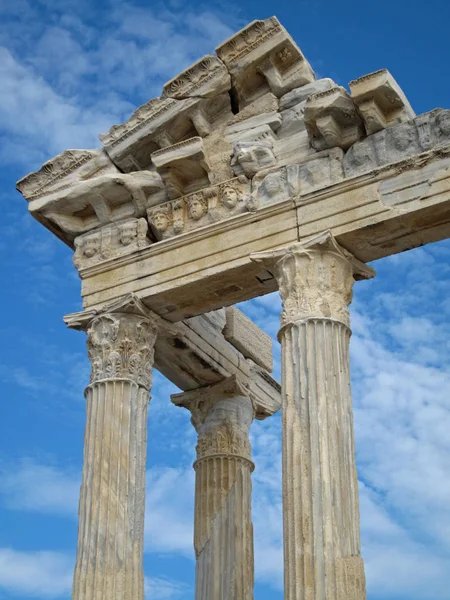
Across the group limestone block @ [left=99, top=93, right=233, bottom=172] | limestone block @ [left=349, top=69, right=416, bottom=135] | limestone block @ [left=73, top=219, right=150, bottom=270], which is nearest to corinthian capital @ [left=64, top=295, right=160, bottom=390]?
limestone block @ [left=73, top=219, right=150, bottom=270]

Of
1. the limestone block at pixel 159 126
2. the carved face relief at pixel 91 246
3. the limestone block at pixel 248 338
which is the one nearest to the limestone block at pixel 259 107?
the limestone block at pixel 159 126

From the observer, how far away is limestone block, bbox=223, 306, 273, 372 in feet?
77.6

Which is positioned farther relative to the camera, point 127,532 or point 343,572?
point 127,532

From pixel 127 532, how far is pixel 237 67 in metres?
8.09

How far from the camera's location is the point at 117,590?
18219 millimetres

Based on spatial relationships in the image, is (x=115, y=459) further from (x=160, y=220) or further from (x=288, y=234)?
(x=288, y=234)

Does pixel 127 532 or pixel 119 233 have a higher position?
pixel 119 233

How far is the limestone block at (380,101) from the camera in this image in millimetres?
18234

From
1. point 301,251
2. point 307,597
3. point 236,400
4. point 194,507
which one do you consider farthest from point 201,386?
point 307,597

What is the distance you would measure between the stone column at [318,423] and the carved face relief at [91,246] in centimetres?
378

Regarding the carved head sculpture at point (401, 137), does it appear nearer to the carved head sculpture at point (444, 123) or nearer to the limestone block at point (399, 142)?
the limestone block at point (399, 142)

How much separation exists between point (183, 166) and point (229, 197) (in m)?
1.18

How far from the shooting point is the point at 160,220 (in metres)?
20.5

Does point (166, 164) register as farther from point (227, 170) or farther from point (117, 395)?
point (117, 395)
